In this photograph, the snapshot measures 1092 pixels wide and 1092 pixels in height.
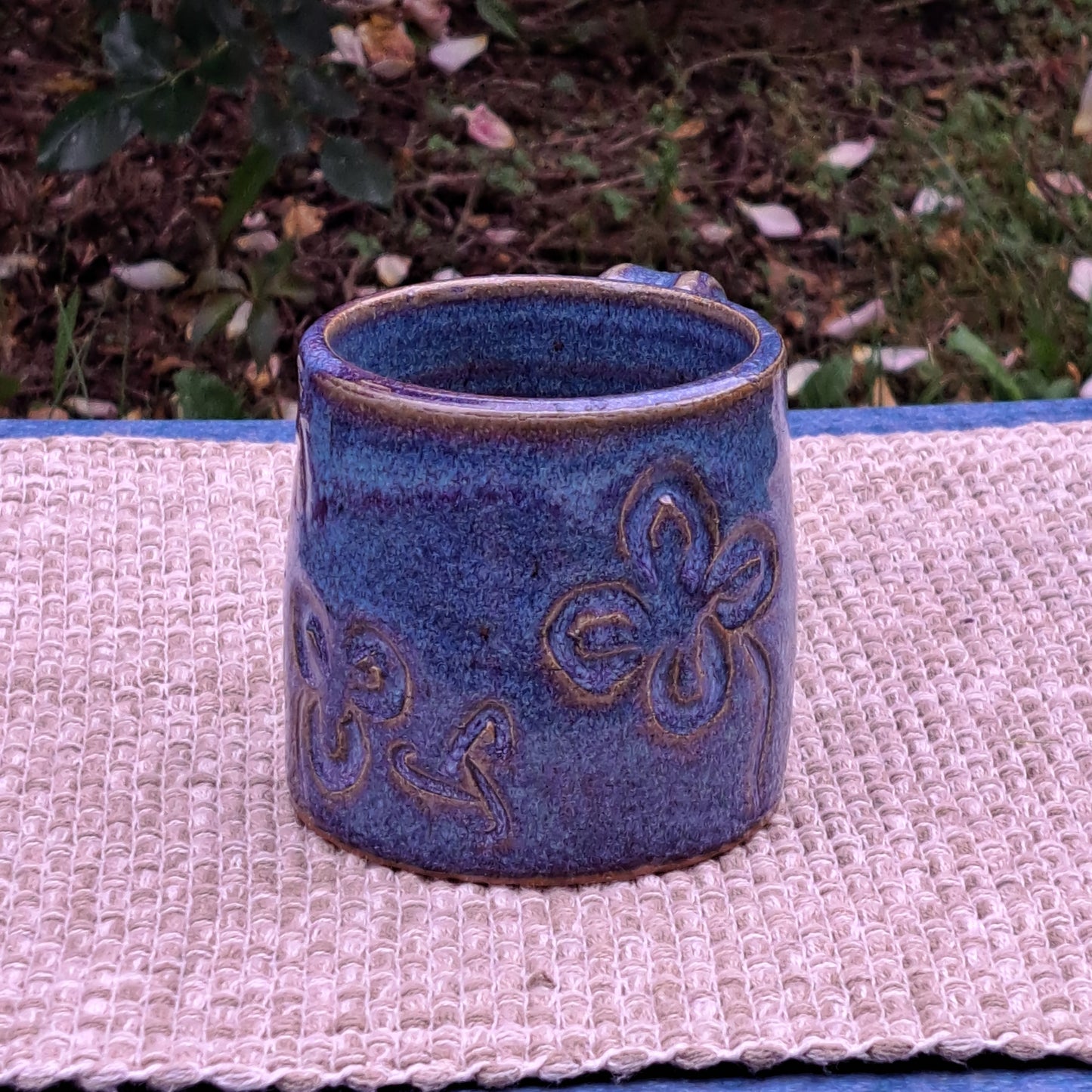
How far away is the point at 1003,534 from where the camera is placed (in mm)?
755

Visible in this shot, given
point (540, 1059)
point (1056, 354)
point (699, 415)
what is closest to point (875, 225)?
point (1056, 354)

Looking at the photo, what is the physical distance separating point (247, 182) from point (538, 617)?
73 cm

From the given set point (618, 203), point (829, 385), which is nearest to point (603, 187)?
point (618, 203)

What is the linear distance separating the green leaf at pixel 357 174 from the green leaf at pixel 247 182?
0.19 ft

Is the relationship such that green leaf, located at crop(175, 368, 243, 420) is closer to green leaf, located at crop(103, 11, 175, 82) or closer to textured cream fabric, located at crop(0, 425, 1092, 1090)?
green leaf, located at crop(103, 11, 175, 82)

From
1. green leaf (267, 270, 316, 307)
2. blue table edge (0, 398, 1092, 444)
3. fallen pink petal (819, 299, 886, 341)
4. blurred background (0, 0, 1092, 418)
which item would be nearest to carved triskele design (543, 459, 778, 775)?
blue table edge (0, 398, 1092, 444)

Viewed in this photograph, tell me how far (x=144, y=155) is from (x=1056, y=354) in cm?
79

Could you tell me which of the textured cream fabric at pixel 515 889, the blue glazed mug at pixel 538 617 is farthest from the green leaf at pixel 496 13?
the blue glazed mug at pixel 538 617

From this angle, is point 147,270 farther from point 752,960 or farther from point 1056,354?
point 752,960

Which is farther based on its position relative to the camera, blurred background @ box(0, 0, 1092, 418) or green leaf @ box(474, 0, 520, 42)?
blurred background @ box(0, 0, 1092, 418)

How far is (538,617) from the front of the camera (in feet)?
1.68

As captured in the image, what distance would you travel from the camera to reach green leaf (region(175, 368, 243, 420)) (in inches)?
42.0

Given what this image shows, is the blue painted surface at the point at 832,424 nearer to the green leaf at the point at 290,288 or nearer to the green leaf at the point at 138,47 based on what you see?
the green leaf at the point at 138,47

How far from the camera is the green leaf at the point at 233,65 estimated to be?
102 cm
